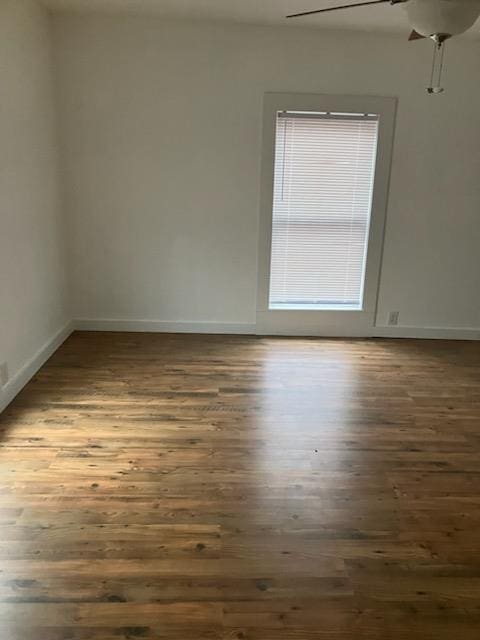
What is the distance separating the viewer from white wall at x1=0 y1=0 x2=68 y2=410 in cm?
327

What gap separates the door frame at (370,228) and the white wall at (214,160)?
0.07 meters

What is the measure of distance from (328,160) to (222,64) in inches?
44.6

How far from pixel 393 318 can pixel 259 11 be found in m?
2.71

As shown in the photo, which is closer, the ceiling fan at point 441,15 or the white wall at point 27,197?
the ceiling fan at point 441,15

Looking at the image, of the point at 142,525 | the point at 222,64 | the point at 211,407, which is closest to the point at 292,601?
the point at 142,525

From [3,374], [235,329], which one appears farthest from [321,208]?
[3,374]

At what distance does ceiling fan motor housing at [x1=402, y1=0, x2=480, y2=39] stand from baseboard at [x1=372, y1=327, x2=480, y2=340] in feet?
10.3

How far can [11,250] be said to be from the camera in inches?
133

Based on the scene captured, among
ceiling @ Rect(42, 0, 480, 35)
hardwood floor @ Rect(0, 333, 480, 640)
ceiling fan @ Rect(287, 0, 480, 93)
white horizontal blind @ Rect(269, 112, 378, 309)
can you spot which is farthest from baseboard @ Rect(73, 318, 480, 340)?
ceiling fan @ Rect(287, 0, 480, 93)

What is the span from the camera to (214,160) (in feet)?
14.3

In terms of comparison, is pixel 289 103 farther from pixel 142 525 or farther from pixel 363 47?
pixel 142 525

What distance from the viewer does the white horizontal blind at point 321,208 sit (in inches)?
169

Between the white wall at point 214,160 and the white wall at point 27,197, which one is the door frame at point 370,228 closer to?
the white wall at point 214,160

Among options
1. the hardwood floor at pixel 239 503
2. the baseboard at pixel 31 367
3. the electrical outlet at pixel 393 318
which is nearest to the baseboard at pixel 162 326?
the baseboard at pixel 31 367
